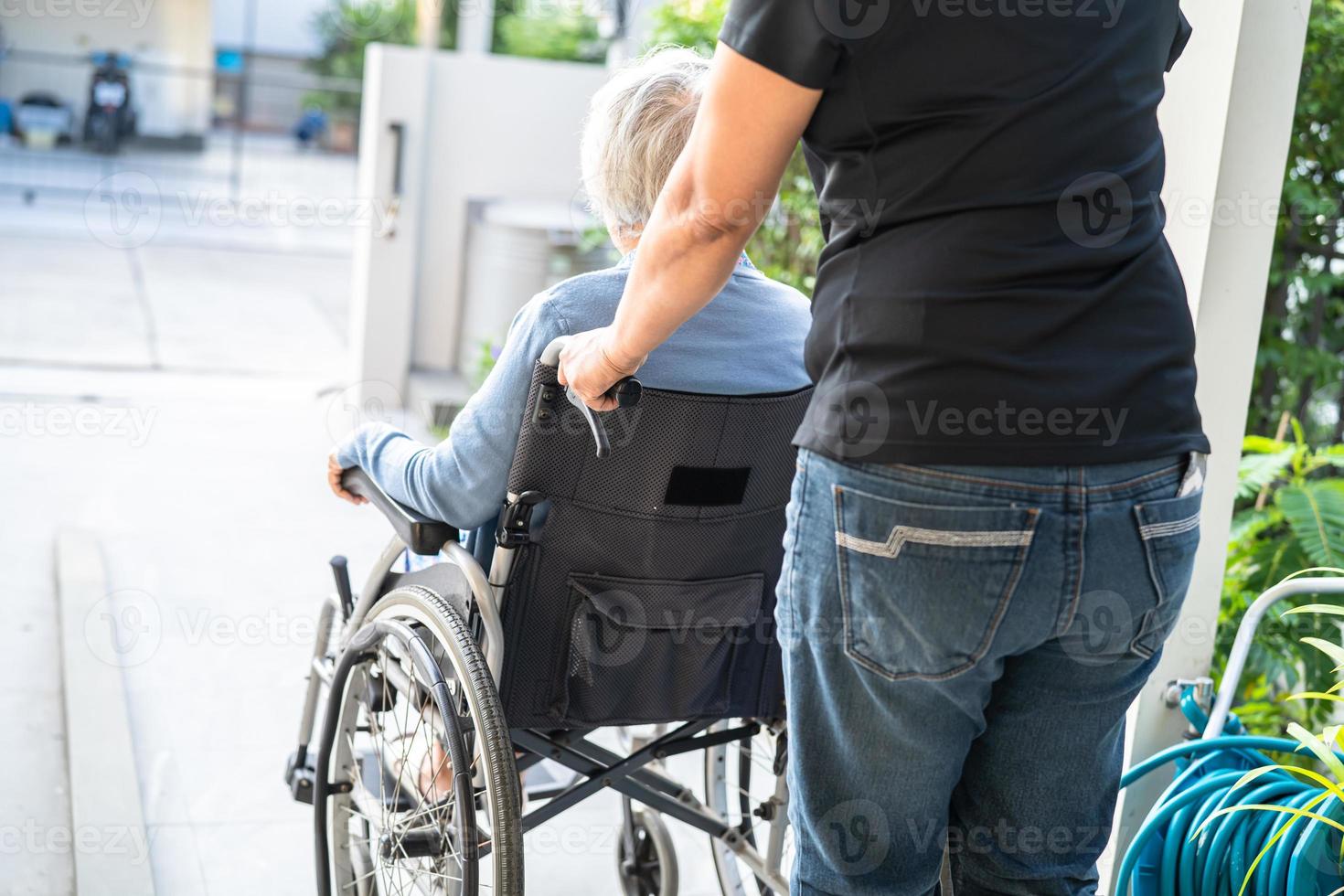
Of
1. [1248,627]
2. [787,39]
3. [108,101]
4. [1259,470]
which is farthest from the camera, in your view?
[108,101]

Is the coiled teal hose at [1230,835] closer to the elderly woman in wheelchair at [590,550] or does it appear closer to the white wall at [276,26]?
the elderly woman in wheelchair at [590,550]

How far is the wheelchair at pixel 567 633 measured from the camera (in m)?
1.47

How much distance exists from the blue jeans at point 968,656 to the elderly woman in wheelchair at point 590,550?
387 millimetres

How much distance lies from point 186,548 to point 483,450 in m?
2.28

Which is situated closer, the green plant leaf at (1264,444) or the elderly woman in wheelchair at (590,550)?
the elderly woman in wheelchair at (590,550)

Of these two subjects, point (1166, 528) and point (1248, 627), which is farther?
point (1248, 627)

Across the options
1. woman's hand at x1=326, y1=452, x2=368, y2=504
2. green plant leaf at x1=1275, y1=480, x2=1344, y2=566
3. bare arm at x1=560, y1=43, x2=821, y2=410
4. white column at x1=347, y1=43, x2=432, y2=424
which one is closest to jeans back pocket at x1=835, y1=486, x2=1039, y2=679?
bare arm at x1=560, y1=43, x2=821, y2=410

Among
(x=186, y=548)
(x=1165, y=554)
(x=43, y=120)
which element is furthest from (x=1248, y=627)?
(x=43, y=120)

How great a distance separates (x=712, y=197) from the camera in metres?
1.09

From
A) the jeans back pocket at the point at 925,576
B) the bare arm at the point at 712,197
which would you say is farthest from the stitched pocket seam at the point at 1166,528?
the bare arm at the point at 712,197

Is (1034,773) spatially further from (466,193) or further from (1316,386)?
(466,193)

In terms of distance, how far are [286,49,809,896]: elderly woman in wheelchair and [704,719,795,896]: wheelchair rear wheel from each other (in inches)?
3.1

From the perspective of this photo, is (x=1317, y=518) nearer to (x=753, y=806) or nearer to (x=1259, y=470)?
(x=1259, y=470)

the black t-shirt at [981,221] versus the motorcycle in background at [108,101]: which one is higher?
the motorcycle in background at [108,101]
